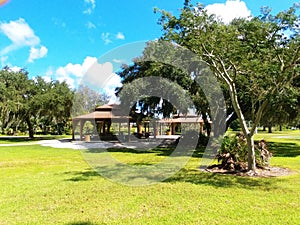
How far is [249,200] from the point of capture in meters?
5.18

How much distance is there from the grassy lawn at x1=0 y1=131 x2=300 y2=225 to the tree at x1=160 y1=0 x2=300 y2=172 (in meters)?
2.19

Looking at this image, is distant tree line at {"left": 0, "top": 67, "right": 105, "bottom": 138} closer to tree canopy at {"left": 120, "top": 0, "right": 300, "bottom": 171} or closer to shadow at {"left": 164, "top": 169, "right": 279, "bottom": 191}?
tree canopy at {"left": 120, "top": 0, "right": 300, "bottom": 171}

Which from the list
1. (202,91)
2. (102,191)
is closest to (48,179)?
(102,191)

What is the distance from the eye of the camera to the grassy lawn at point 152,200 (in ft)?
13.8

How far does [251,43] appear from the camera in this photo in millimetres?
7383

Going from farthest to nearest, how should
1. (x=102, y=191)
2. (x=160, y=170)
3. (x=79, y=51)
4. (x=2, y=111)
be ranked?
(x=2, y=111) < (x=79, y=51) < (x=160, y=170) < (x=102, y=191)

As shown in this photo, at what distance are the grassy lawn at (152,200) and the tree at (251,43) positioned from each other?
2193 millimetres

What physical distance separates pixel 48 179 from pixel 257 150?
6942 mm

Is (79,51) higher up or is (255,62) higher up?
(79,51)

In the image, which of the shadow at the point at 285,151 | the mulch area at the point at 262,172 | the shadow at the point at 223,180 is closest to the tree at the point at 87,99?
the shadow at the point at 285,151

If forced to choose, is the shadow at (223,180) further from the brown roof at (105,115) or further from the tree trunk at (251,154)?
the brown roof at (105,115)

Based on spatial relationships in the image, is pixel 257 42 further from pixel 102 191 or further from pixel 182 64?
pixel 182 64

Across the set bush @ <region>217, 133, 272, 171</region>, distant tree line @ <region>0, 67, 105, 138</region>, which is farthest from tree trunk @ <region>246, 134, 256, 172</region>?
distant tree line @ <region>0, 67, 105, 138</region>

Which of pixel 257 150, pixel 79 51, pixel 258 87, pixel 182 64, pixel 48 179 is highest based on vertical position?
pixel 79 51
